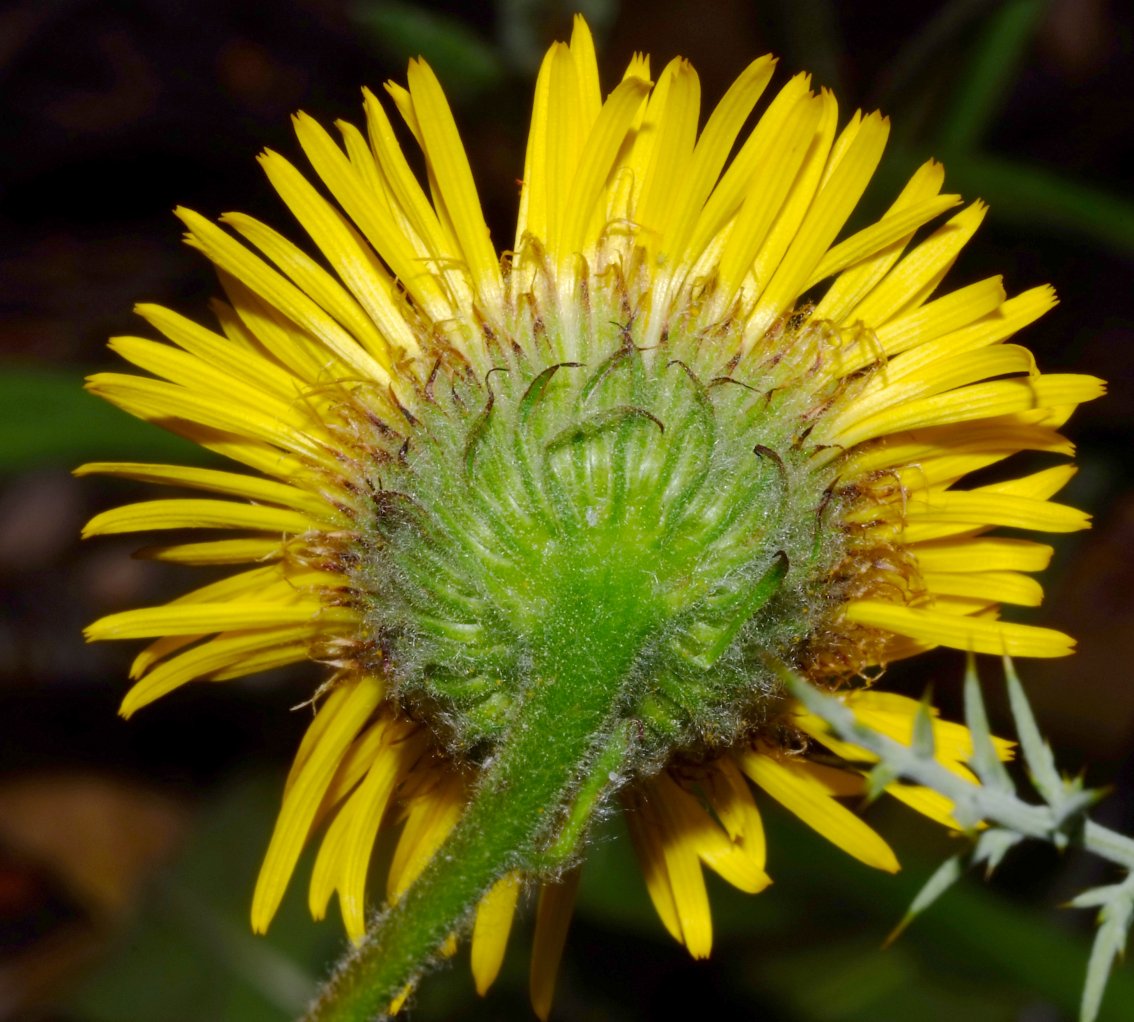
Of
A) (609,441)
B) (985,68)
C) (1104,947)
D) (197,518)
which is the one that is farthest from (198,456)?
(1104,947)

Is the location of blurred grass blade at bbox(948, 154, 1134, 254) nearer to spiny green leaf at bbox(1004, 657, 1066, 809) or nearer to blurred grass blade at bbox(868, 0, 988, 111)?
blurred grass blade at bbox(868, 0, 988, 111)

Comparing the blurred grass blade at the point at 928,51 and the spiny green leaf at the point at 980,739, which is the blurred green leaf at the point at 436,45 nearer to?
the blurred grass blade at the point at 928,51

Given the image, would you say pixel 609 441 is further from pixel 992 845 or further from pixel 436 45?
pixel 436 45

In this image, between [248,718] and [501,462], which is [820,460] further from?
[248,718]

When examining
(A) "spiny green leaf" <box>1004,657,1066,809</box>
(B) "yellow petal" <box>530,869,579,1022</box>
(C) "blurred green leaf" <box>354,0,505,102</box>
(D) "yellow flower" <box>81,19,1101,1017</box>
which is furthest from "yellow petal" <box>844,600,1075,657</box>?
(C) "blurred green leaf" <box>354,0,505,102</box>

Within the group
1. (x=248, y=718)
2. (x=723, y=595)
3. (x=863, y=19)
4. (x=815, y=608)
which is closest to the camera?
(x=723, y=595)

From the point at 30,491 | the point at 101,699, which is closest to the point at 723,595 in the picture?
the point at 101,699
